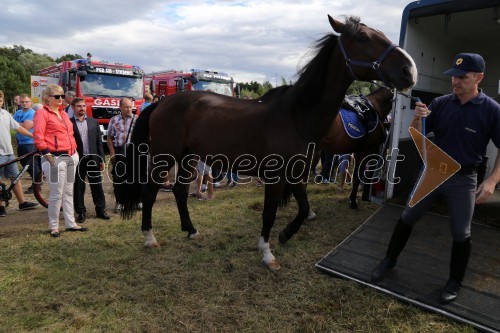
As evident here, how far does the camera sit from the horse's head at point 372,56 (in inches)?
101

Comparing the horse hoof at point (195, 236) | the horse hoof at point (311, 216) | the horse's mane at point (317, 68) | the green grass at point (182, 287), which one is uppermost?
the horse's mane at point (317, 68)

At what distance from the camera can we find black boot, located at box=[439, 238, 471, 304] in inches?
102

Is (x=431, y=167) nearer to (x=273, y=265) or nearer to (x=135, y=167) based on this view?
(x=273, y=265)

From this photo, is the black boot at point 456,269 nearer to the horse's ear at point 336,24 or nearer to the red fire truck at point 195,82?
the horse's ear at point 336,24

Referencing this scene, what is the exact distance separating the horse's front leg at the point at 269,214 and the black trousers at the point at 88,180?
2.82 meters

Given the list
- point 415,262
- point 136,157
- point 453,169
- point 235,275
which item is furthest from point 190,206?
point 453,169

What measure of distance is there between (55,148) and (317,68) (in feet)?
10.4

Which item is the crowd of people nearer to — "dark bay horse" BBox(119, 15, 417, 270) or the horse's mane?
"dark bay horse" BBox(119, 15, 417, 270)

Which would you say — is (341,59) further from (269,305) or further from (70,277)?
(70,277)

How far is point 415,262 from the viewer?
320 centimetres

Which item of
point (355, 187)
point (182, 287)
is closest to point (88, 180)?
point (182, 287)

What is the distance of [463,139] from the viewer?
2451mm

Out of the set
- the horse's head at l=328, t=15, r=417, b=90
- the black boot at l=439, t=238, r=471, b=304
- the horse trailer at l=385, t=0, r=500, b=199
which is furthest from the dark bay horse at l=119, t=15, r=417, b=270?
the horse trailer at l=385, t=0, r=500, b=199

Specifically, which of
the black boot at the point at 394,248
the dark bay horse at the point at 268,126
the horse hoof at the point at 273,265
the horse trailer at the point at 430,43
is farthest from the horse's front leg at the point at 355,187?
the horse hoof at the point at 273,265
